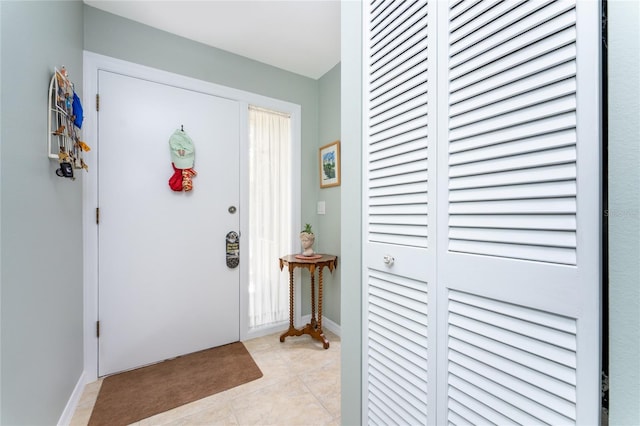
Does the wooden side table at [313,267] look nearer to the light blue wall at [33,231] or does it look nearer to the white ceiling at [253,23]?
the light blue wall at [33,231]

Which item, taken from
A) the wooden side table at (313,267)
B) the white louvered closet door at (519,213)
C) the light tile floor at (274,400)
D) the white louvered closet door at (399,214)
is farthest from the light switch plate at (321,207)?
the white louvered closet door at (519,213)

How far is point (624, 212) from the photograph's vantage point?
0.49 metres

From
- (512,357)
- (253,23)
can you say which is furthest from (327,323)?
(253,23)

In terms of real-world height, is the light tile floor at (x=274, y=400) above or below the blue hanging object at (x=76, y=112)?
below

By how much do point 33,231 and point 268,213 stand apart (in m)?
1.60

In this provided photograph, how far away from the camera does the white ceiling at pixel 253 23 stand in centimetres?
183

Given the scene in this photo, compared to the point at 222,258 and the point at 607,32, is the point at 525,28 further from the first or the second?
the point at 222,258

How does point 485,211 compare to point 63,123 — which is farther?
point 63,123

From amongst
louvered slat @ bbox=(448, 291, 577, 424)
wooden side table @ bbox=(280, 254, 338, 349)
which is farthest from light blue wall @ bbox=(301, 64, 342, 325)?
louvered slat @ bbox=(448, 291, 577, 424)

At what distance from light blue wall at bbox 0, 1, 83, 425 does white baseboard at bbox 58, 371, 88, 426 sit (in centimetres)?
5

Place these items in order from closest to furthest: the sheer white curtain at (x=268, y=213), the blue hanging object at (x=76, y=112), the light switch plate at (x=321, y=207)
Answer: the blue hanging object at (x=76, y=112), the sheer white curtain at (x=268, y=213), the light switch plate at (x=321, y=207)

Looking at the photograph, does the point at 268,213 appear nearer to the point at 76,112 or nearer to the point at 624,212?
the point at 76,112

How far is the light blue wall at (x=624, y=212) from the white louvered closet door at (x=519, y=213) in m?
0.04

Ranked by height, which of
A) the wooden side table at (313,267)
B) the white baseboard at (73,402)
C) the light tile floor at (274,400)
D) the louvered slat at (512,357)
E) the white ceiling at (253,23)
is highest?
the white ceiling at (253,23)
